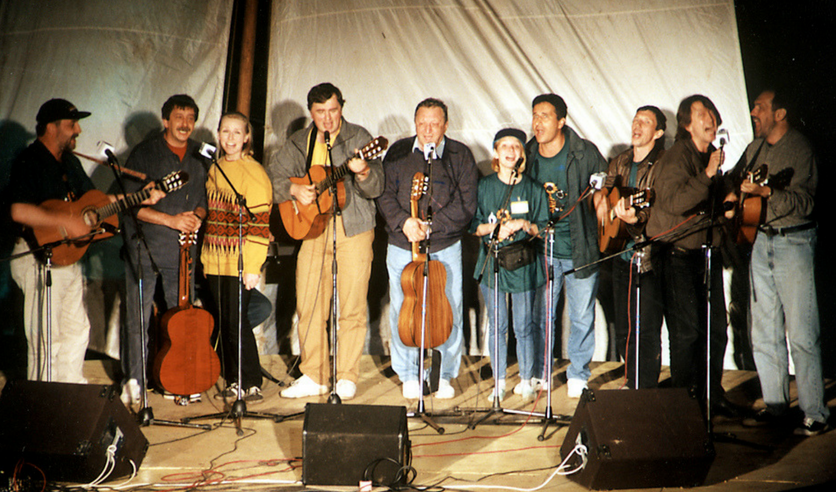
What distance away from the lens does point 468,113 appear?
5.12m

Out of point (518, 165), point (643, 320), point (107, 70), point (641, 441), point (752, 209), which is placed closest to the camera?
point (641, 441)

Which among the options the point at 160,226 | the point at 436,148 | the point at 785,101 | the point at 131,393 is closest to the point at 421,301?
the point at 436,148

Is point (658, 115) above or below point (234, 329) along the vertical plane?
above

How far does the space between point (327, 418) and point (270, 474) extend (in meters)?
0.45

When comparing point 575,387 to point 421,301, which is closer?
point 421,301

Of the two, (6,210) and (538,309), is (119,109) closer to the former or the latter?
(6,210)

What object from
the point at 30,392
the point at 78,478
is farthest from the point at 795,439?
the point at 30,392

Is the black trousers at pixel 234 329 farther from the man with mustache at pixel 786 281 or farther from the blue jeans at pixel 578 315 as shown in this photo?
the man with mustache at pixel 786 281

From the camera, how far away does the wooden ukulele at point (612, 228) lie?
4.35 metres

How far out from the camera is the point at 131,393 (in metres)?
4.39

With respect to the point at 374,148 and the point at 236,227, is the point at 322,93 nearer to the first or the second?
the point at 374,148

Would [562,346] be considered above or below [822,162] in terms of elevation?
below

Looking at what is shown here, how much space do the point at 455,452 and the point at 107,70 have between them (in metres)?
3.60

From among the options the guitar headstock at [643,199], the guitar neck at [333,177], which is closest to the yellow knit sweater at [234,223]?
the guitar neck at [333,177]
